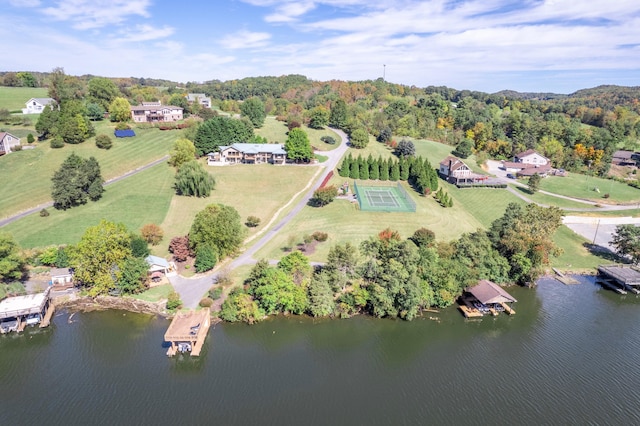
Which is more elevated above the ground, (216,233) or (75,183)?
(75,183)

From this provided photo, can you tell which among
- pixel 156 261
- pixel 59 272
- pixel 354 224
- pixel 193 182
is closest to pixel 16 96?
pixel 193 182

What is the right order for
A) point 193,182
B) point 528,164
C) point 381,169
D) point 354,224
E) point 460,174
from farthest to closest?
point 528,164 → point 460,174 → point 381,169 → point 193,182 → point 354,224

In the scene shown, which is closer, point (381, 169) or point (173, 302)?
point (173, 302)

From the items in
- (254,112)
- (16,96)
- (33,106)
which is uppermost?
(16,96)

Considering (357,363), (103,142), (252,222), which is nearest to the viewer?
Answer: (357,363)

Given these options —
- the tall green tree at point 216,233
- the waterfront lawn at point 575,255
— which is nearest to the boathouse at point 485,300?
the waterfront lawn at point 575,255

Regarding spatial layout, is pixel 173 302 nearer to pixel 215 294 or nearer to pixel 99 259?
pixel 215 294

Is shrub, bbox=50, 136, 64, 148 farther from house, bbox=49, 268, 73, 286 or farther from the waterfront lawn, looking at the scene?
the waterfront lawn

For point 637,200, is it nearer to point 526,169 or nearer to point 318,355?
point 526,169

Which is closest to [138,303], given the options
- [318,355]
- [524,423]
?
[318,355]
